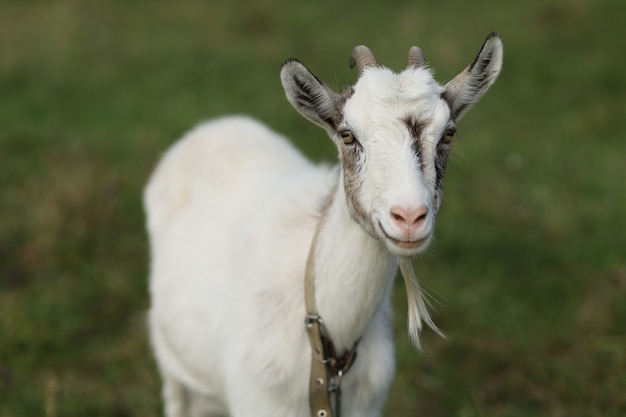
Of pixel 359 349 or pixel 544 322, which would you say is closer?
pixel 359 349

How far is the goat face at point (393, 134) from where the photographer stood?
3033 millimetres

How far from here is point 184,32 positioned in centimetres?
1177

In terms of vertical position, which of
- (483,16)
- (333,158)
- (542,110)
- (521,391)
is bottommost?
(521,391)

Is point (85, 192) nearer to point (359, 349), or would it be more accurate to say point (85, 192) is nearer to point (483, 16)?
point (359, 349)

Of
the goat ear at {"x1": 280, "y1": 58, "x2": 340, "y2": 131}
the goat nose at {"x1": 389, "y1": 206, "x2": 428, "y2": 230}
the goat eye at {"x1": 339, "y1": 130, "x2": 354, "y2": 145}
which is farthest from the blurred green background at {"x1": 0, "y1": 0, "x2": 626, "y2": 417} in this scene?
the goat nose at {"x1": 389, "y1": 206, "x2": 428, "y2": 230}

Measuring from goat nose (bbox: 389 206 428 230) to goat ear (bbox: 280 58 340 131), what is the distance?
1.90 ft

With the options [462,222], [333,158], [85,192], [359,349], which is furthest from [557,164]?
[359,349]

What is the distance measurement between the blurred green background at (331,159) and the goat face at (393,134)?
0.97 ft

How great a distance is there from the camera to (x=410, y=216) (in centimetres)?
297

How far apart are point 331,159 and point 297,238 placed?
4.48m

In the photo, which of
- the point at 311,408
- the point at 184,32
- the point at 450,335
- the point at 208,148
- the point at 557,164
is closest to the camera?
the point at 311,408

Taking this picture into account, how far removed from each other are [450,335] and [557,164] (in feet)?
9.80

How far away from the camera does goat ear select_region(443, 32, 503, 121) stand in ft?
11.2

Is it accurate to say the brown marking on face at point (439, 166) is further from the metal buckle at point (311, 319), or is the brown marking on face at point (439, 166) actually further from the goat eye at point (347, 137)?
the metal buckle at point (311, 319)
